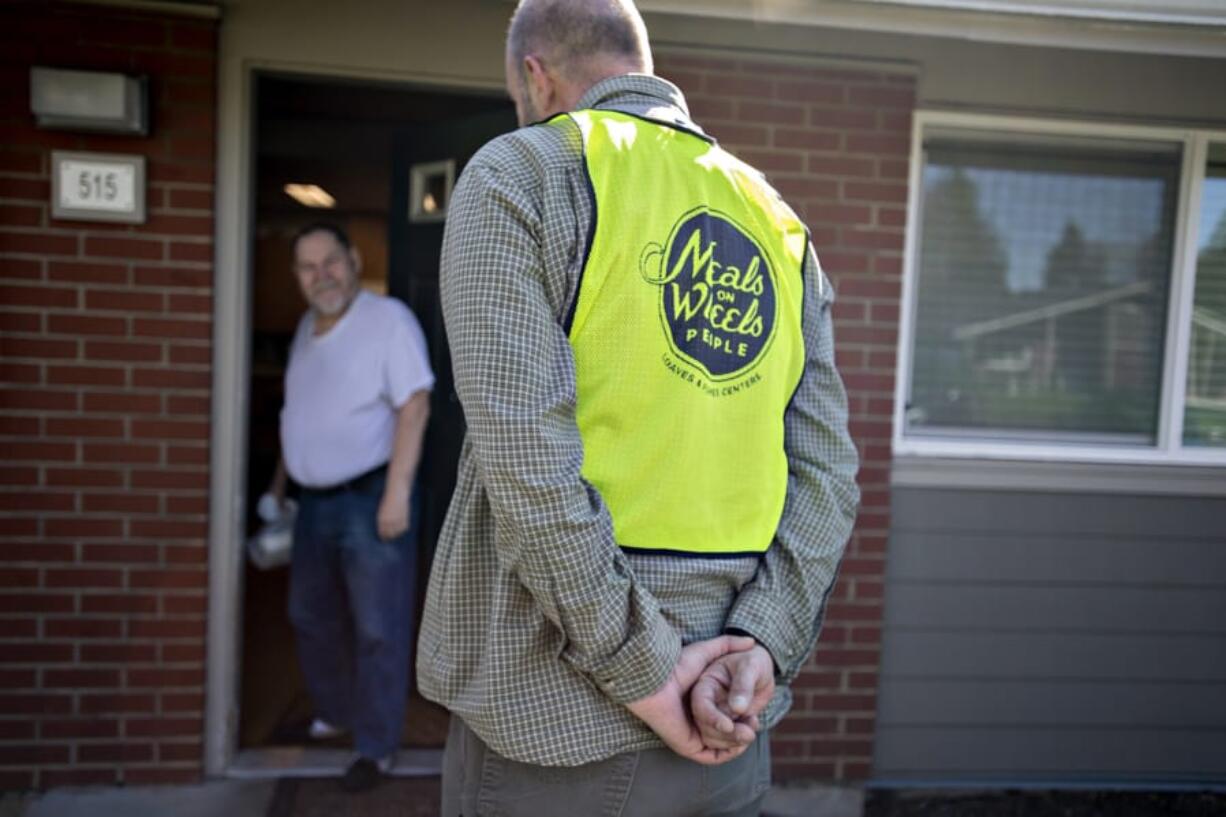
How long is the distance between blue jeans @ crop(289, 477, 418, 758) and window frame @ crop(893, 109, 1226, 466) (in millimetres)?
1890

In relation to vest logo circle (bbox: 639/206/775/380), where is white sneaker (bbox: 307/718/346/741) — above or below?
below

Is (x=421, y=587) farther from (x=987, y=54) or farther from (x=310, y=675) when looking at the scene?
(x=987, y=54)

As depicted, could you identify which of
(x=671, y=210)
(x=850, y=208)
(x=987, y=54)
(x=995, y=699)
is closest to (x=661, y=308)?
(x=671, y=210)

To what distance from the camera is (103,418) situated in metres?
3.22

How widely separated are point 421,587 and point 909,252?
8.80ft

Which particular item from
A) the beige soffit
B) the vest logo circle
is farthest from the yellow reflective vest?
the beige soffit

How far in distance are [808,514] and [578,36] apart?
817 millimetres

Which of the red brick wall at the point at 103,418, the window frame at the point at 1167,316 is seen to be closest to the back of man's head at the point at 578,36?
the red brick wall at the point at 103,418

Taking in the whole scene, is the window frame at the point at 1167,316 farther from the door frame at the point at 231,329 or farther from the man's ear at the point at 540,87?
the man's ear at the point at 540,87

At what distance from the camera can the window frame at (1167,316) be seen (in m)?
3.62

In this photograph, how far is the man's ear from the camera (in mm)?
1550

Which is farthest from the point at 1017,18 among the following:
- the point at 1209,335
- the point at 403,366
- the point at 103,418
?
the point at 103,418

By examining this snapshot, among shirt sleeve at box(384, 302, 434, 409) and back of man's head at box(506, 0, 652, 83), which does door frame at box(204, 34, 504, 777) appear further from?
back of man's head at box(506, 0, 652, 83)

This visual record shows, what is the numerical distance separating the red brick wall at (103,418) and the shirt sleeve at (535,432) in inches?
88.3
